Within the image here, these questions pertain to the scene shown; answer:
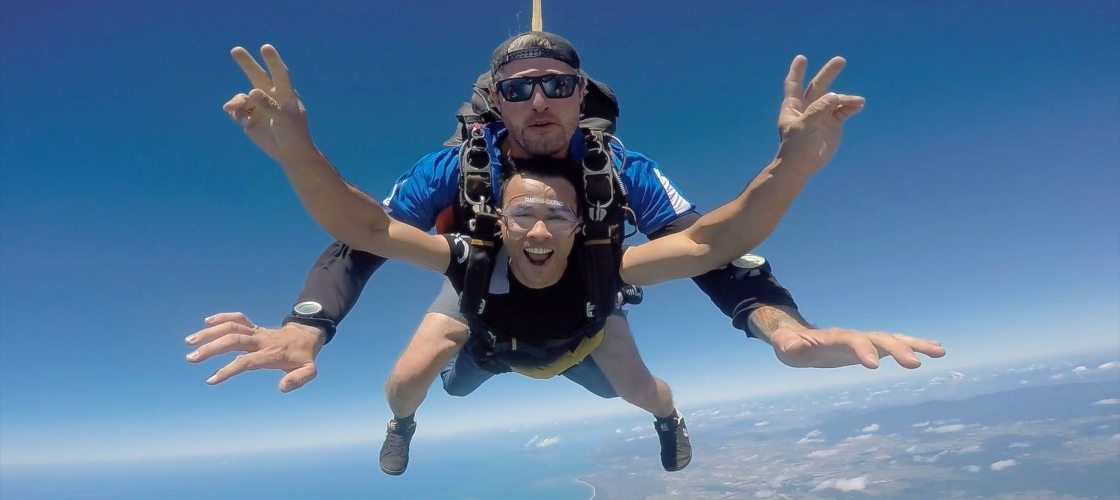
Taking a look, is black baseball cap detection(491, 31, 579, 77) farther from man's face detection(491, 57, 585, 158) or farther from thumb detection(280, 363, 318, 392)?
thumb detection(280, 363, 318, 392)

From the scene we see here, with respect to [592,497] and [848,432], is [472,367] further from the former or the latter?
[848,432]

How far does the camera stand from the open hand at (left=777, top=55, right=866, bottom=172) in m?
1.91

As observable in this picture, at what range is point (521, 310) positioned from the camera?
285cm

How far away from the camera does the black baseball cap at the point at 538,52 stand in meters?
2.94

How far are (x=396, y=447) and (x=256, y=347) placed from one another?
9.96 feet

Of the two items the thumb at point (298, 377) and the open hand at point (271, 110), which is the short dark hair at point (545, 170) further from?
the thumb at point (298, 377)

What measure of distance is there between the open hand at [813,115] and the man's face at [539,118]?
120cm

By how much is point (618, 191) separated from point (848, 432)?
726ft

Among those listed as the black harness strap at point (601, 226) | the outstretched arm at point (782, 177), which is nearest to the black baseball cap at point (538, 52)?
the black harness strap at point (601, 226)

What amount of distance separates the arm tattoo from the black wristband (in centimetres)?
226

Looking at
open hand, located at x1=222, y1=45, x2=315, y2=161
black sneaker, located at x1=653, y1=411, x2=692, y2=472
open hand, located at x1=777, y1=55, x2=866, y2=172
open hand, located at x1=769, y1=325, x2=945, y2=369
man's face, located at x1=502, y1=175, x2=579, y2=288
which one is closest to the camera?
open hand, located at x1=769, y1=325, x2=945, y2=369

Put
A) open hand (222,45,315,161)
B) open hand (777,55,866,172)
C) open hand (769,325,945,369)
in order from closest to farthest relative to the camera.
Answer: open hand (769,325,945,369) → open hand (222,45,315,161) → open hand (777,55,866,172)

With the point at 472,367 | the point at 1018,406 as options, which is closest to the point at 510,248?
the point at 472,367

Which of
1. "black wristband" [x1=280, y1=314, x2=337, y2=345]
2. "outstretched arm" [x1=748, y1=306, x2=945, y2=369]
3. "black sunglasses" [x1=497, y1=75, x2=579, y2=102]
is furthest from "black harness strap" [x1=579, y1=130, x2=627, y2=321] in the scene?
"black wristband" [x1=280, y1=314, x2=337, y2=345]
